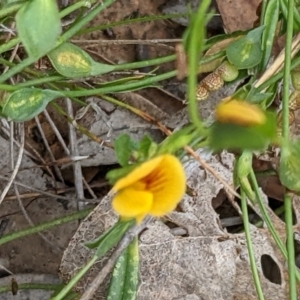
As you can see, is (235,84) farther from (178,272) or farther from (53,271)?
(53,271)

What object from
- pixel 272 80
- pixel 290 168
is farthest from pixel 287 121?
pixel 272 80

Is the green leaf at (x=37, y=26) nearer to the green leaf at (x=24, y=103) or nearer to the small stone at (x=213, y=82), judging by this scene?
the green leaf at (x=24, y=103)

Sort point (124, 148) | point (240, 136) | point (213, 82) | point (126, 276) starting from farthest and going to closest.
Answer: point (213, 82) → point (126, 276) → point (124, 148) → point (240, 136)

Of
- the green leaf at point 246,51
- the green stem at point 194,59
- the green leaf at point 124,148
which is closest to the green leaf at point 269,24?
the green leaf at point 246,51

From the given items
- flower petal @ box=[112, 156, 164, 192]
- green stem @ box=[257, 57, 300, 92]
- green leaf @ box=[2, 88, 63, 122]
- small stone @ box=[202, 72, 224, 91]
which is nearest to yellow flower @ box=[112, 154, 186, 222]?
flower petal @ box=[112, 156, 164, 192]

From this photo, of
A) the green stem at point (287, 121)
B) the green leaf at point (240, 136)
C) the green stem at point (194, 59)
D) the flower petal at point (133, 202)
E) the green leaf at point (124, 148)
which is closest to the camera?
the green leaf at point (240, 136)

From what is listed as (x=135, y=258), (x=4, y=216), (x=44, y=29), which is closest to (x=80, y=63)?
(x=44, y=29)

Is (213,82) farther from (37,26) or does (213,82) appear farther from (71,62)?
(37,26)
